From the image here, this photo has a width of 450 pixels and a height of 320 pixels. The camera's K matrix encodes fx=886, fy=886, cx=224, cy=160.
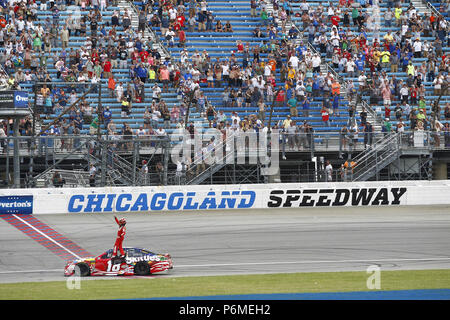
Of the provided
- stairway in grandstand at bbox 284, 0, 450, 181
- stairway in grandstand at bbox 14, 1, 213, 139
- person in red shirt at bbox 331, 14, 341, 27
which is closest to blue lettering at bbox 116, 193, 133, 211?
stairway in grandstand at bbox 14, 1, 213, 139

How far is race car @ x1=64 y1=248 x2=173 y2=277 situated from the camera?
65.0ft

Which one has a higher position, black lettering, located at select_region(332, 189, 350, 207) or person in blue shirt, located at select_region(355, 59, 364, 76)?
person in blue shirt, located at select_region(355, 59, 364, 76)

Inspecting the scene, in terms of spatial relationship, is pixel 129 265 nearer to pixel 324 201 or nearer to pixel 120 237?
pixel 120 237

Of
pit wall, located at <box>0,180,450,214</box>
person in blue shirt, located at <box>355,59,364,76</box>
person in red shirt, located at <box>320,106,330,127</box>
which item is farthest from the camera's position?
person in blue shirt, located at <box>355,59,364,76</box>

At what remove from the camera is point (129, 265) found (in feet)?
65.1

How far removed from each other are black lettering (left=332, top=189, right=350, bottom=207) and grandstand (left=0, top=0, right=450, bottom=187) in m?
1.37

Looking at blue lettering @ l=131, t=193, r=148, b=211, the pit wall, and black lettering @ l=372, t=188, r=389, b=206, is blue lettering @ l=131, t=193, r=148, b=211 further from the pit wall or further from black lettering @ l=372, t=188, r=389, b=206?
black lettering @ l=372, t=188, r=389, b=206

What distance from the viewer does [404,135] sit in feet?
109

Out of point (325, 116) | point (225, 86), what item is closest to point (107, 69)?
point (225, 86)

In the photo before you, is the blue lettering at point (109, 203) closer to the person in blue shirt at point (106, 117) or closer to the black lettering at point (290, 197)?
the person in blue shirt at point (106, 117)

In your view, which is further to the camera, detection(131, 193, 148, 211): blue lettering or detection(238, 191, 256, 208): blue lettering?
detection(238, 191, 256, 208): blue lettering

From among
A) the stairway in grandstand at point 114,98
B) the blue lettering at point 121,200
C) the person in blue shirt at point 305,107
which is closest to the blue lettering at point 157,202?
the blue lettering at point 121,200

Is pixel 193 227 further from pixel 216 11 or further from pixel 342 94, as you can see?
pixel 216 11

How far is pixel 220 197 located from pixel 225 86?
860 cm
